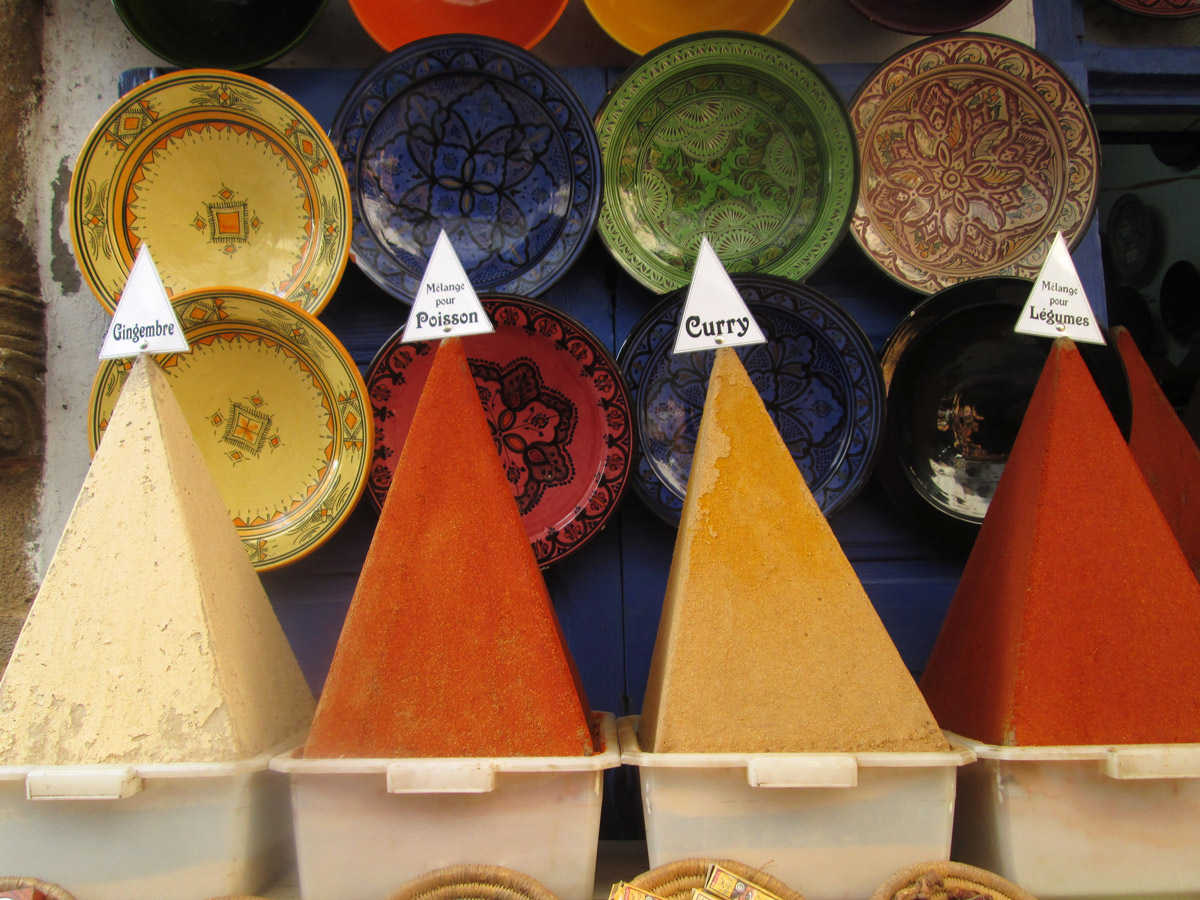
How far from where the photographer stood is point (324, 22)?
1443mm

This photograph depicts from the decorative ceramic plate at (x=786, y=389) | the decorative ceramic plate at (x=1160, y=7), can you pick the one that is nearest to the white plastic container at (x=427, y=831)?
the decorative ceramic plate at (x=786, y=389)

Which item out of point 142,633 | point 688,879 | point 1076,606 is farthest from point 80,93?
point 1076,606

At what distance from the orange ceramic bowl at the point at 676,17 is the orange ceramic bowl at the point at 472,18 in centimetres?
12

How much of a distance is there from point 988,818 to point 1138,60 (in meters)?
1.59

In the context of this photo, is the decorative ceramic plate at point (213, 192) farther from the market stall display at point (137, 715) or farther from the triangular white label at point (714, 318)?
the triangular white label at point (714, 318)

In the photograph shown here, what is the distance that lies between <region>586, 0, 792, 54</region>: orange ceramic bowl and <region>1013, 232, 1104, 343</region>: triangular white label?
0.76 meters

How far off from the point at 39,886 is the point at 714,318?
3.03 feet

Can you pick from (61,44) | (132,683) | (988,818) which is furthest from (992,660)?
(61,44)

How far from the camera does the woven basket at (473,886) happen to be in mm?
712

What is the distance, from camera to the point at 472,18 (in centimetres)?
140

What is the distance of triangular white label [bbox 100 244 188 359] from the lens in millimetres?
897

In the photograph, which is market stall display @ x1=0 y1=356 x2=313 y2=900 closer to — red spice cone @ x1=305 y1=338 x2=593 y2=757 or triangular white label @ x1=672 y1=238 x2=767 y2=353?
red spice cone @ x1=305 y1=338 x2=593 y2=757

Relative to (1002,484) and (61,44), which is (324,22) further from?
(1002,484)

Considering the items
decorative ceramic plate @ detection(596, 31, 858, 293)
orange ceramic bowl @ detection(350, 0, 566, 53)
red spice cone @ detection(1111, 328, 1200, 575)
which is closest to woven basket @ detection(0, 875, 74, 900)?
decorative ceramic plate @ detection(596, 31, 858, 293)
